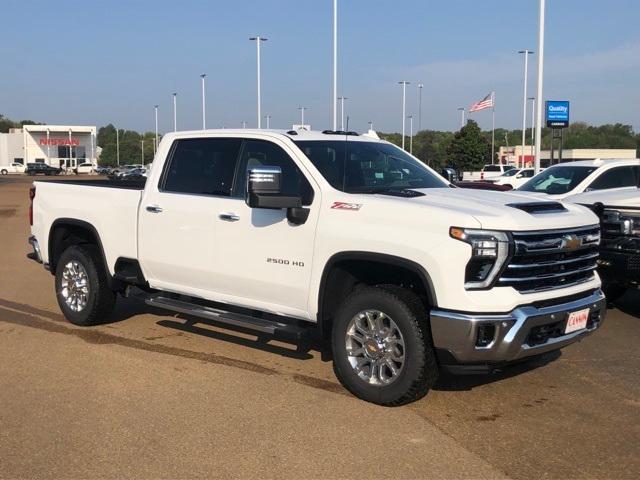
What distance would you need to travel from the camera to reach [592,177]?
39.0ft

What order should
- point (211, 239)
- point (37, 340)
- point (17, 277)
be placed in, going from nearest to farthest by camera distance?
point (211, 239)
point (37, 340)
point (17, 277)

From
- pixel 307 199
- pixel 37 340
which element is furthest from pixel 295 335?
pixel 37 340

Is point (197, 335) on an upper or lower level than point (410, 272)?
lower

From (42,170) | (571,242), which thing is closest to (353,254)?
(571,242)

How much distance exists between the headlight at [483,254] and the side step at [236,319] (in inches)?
60.6

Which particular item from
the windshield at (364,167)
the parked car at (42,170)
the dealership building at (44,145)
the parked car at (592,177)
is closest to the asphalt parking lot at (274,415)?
the windshield at (364,167)

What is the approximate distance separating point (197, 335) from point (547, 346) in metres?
3.61

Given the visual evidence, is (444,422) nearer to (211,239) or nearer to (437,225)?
(437,225)

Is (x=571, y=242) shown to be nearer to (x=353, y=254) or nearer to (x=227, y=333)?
(x=353, y=254)

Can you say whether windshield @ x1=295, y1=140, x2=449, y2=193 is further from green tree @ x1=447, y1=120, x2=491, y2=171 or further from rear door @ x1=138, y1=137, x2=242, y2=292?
green tree @ x1=447, y1=120, x2=491, y2=171

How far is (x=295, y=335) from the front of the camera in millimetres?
5398

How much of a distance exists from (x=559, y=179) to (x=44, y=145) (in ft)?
327

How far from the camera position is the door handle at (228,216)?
581cm

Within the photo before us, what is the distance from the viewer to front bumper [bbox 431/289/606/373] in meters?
4.45
